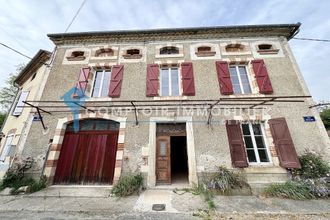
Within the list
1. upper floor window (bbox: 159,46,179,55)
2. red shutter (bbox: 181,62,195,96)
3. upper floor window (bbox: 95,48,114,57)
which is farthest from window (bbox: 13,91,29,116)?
red shutter (bbox: 181,62,195,96)

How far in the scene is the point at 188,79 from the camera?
621 cm

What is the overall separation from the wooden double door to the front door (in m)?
1.65

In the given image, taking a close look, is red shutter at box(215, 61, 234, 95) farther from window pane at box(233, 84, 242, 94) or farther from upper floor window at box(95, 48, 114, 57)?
upper floor window at box(95, 48, 114, 57)

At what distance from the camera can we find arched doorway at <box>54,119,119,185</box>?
5312 mm

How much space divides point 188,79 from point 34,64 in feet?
27.5

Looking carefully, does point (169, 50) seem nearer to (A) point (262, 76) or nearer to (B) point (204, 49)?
(B) point (204, 49)

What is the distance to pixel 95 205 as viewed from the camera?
12.2 feet

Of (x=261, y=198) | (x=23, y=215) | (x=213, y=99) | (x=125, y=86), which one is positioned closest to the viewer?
(x=23, y=215)

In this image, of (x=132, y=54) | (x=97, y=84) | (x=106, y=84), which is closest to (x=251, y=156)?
(x=106, y=84)

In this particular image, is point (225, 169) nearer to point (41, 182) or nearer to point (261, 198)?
→ point (261, 198)

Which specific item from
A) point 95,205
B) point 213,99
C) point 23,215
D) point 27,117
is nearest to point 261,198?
point 213,99

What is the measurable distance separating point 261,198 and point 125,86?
19.7ft

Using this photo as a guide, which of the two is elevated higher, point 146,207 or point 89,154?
point 89,154

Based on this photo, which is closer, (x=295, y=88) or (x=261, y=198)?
(x=261, y=198)
